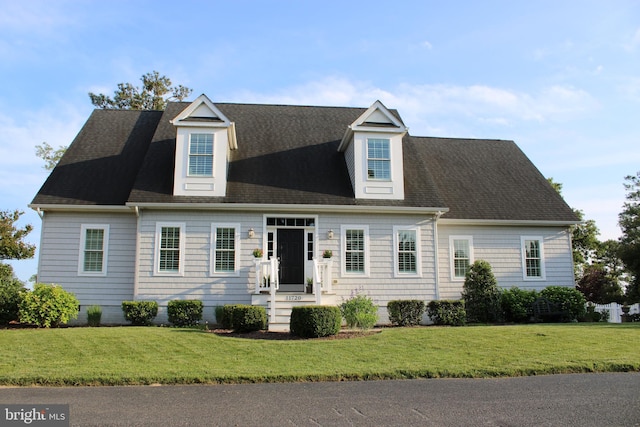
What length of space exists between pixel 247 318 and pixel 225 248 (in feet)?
13.0

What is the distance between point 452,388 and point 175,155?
1269 centimetres

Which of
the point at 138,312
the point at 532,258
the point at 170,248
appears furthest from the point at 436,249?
the point at 138,312

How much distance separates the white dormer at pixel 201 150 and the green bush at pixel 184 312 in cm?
362

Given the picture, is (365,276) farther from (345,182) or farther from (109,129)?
(109,129)

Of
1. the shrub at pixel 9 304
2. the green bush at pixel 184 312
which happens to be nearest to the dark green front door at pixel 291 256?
the green bush at pixel 184 312

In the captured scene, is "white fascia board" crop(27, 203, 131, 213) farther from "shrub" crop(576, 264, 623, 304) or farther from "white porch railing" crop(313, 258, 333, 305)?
"shrub" crop(576, 264, 623, 304)

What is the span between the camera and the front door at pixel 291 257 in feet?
57.6

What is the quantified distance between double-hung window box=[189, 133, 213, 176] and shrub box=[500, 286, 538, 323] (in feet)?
35.8

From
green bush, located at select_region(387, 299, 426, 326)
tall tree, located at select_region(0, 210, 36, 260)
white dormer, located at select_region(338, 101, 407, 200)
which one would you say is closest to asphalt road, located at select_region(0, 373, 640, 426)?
green bush, located at select_region(387, 299, 426, 326)

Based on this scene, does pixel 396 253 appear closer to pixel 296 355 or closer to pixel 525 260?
pixel 525 260

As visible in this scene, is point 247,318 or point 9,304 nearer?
point 247,318

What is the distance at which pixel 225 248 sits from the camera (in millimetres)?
16969

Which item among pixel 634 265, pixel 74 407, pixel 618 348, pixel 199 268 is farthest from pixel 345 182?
pixel 634 265

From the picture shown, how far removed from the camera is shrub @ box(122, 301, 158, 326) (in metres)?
15.7
